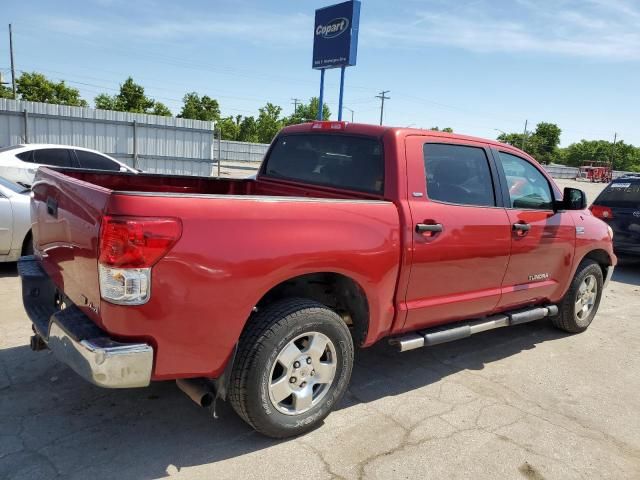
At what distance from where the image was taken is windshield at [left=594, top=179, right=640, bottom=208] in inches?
358

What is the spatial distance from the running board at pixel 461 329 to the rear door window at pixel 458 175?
37.5 inches

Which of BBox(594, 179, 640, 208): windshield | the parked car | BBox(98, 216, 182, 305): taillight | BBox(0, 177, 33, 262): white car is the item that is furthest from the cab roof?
BBox(594, 179, 640, 208): windshield

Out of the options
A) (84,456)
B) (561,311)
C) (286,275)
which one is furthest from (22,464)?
(561,311)

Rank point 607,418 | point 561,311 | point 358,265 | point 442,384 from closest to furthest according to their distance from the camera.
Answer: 1. point 358,265
2. point 607,418
3. point 442,384
4. point 561,311

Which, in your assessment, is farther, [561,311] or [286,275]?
[561,311]

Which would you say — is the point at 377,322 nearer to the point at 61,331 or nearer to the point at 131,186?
the point at 61,331


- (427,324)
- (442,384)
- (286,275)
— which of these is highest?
(286,275)

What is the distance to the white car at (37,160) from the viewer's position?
9016 millimetres

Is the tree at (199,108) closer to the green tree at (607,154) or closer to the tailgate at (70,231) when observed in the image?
the tailgate at (70,231)

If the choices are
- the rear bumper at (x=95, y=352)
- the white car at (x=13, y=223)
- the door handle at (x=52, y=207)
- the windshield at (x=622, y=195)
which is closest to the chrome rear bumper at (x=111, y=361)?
the rear bumper at (x=95, y=352)

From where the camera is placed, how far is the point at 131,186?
458 cm

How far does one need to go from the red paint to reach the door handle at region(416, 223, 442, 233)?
0.03 m

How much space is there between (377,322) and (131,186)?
8.22 ft

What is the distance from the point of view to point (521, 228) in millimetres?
4344
